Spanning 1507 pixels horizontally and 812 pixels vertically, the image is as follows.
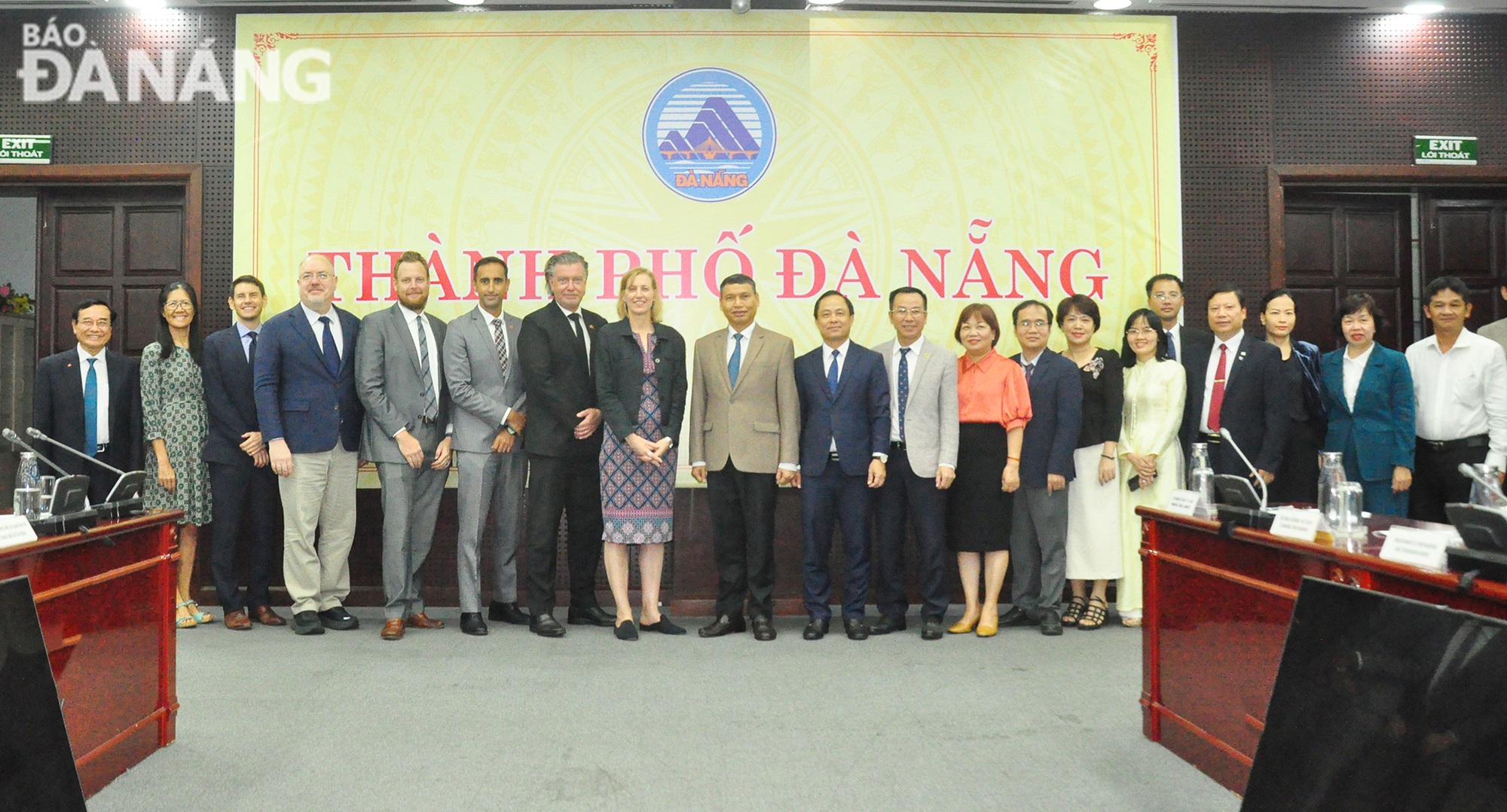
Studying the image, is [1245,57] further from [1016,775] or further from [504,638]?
[504,638]

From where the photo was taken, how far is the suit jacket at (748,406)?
409 cm

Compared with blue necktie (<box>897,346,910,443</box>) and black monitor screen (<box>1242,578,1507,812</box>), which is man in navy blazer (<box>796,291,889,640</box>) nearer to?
blue necktie (<box>897,346,910,443</box>)

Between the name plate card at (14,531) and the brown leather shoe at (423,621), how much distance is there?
224 cm

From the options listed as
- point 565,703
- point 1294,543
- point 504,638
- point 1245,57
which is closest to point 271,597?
point 504,638

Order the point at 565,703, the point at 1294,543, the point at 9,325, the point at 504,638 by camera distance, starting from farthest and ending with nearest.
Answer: the point at 9,325, the point at 504,638, the point at 565,703, the point at 1294,543

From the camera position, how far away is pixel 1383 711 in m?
1.17

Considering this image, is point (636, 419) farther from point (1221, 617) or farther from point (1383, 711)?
point (1383, 711)

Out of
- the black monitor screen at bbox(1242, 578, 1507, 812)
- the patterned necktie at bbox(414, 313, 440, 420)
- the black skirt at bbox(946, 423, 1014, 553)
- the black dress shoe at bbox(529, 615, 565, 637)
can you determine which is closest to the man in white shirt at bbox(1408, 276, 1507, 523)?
the black skirt at bbox(946, 423, 1014, 553)

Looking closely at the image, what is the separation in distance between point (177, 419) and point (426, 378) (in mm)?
1196

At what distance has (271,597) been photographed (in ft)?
16.0

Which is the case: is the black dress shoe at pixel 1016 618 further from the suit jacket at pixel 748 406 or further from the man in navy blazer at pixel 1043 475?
the suit jacket at pixel 748 406

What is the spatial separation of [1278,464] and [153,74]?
5.96 m

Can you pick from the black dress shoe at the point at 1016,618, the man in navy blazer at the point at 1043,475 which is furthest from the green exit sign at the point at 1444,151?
the black dress shoe at the point at 1016,618

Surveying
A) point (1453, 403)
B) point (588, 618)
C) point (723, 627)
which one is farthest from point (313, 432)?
point (1453, 403)
